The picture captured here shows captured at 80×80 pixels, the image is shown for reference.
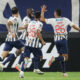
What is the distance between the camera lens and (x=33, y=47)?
1362 centimetres

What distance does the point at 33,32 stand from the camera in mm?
13594

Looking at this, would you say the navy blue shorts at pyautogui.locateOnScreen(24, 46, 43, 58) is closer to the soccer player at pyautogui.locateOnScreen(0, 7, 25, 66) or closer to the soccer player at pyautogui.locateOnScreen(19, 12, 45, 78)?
the soccer player at pyautogui.locateOnScreen(19, 12, 45, 78)

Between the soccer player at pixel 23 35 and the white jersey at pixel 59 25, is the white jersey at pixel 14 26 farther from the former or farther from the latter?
the white jersey at pixel 59 25

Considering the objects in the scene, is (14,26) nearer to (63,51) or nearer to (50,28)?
(63,51)

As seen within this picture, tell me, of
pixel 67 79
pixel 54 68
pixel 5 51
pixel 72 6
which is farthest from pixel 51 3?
pixel 67 79

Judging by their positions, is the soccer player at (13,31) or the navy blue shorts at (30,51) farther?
the soccer player at (13,31)

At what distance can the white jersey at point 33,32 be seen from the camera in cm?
1342

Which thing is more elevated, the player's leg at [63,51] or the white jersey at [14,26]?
the white jersey at [14,26]

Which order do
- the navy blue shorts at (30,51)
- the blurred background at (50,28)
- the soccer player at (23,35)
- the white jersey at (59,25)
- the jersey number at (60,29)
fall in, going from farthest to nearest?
the blurred background at (50,28), the soccer player at (23,35), the jersey number at (60,29), the white jersey at (59,25), the navy blue shorts at (30,51)

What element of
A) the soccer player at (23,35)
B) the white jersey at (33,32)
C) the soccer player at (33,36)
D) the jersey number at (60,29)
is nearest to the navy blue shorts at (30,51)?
the soccer player at (33,36)

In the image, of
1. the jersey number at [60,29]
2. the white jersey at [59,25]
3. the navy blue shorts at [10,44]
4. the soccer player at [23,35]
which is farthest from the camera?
the soccer player at [23,35]

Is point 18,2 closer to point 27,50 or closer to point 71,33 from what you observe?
point 71,33

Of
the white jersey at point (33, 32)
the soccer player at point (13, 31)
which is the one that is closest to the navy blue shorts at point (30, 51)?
the white jersey at point (33, 32)

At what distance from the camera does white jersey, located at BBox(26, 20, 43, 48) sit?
13.4m
